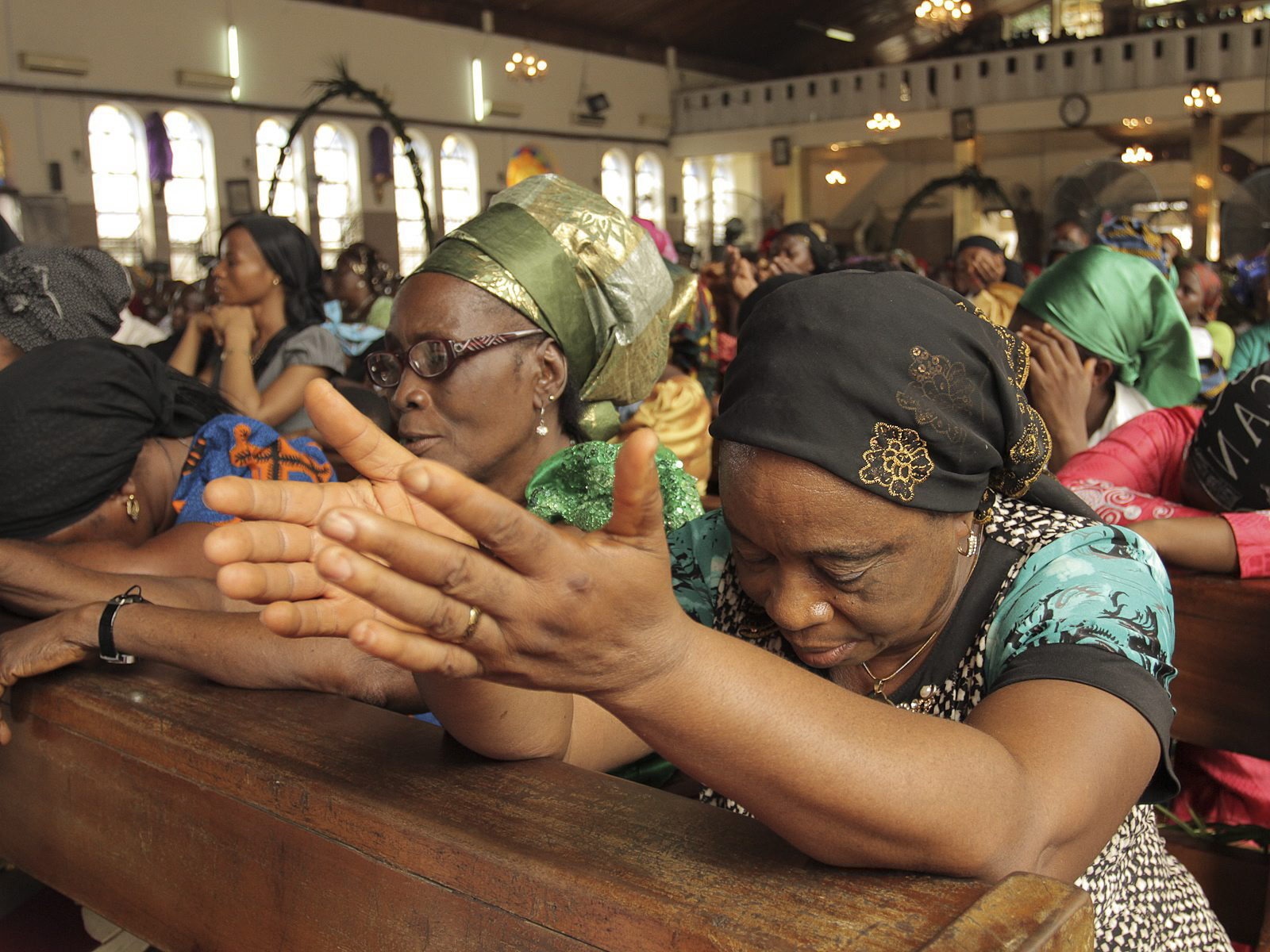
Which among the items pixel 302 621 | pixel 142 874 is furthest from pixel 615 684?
pixel 142 874

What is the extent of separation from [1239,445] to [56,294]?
2434mm

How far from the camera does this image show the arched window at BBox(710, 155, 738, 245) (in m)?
24.9

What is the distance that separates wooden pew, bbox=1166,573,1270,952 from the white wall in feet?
43.5

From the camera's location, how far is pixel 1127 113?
61.1 ft

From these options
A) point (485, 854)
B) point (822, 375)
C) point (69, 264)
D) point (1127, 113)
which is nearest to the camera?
point (485, 854)

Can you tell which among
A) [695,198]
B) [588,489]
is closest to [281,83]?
[695,198]

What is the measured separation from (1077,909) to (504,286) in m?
1.39

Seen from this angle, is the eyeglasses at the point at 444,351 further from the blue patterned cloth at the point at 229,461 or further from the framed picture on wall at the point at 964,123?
the framed picture on wall at the point at 964,123

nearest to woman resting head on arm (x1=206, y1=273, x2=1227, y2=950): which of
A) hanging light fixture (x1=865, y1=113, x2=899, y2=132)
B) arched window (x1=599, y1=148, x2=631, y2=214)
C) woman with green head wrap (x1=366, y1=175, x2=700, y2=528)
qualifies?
woman with green head wrap (x1=366, y1=175, x2=700, y2=528)

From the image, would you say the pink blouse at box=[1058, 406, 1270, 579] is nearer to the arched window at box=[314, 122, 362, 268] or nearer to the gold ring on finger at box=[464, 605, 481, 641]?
the gold ring on finger at box=[464, 605, 481, 641]

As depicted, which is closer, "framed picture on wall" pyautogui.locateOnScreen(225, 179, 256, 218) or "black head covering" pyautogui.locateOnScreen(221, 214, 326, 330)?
"black head covering" pyautogui.locateOnScreen(221, 214, 326, 330)

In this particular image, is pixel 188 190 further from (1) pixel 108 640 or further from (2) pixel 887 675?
(2) pixel 887 675

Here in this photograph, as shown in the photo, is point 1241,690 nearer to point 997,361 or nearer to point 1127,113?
point 997,361

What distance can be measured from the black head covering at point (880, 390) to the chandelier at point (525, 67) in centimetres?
1951
